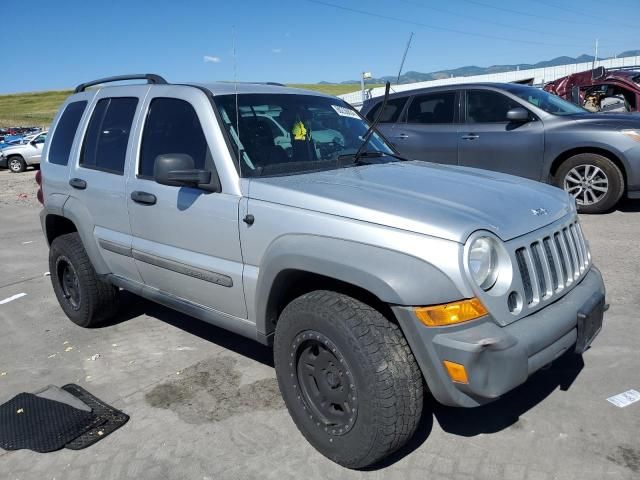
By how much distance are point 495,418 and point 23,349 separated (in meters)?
3.59

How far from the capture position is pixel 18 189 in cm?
1653

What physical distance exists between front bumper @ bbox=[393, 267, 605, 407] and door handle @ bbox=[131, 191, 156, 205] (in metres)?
1.88

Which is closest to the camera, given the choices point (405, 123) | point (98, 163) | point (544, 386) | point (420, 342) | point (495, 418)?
point (420, 342)

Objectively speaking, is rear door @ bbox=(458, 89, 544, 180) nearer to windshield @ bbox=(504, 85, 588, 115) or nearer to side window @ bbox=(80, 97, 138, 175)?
windshield @ bbox=(504, 85, 588, 115)

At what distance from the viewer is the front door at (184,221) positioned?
319 cm

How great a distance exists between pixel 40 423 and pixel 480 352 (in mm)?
2579

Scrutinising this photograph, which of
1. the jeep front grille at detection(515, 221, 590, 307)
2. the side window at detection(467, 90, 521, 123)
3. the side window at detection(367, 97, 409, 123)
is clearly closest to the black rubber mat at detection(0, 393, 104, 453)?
the jeep front grille at detection(515, 221, 590, 307)

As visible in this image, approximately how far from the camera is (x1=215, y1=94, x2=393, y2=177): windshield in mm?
3297

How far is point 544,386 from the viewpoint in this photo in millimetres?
3414

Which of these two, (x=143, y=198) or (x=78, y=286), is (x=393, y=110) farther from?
(x=143, y=198)

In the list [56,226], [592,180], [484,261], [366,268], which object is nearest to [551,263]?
[484,261]

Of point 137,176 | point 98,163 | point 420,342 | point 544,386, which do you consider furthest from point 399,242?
point 98,163

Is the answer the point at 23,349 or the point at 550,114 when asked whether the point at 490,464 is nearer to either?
the point at 23,349

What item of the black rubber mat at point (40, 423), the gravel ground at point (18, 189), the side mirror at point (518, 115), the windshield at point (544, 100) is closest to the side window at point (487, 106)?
the windshield at point (544, 100)
